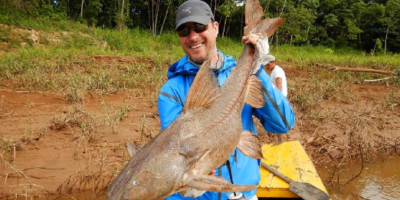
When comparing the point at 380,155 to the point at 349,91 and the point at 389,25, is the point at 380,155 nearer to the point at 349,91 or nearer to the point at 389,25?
the point at 349,91

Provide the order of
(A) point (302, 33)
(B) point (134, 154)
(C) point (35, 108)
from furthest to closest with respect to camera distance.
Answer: (A) point (302, 33), (C) point (35, 108), (B) point (134, 154)

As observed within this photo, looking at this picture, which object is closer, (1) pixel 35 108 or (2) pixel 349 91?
(1) pixel 35 108

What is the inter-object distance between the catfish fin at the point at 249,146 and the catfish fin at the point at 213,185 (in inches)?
17.7

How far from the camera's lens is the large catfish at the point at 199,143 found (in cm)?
158

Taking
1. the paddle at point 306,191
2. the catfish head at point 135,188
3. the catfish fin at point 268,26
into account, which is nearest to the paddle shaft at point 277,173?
the paddle at point 306,191

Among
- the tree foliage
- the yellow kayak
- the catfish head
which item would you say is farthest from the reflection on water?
the tree foliage

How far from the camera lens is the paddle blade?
328 cm

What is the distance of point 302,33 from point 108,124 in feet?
54.1

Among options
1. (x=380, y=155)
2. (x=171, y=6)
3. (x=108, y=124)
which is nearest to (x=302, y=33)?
(x=171, y=6)

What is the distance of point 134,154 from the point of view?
1.78 m

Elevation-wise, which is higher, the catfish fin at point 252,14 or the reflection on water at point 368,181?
the catfish fin at point 252,14

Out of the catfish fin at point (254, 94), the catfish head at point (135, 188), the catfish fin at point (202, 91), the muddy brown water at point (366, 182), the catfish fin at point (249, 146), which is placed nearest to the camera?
Answer: the catfish head at point (135, 188)

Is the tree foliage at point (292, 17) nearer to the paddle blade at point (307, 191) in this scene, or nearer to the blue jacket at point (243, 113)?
the paddle blade at point (307, 191)

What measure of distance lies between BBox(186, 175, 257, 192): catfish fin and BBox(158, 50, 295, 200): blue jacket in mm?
544
